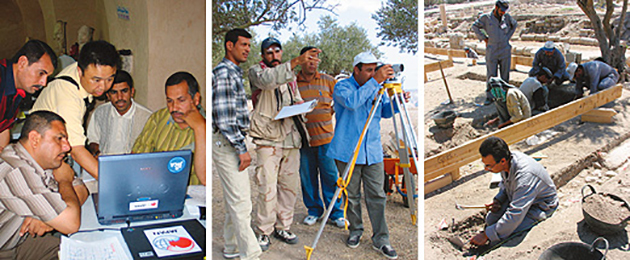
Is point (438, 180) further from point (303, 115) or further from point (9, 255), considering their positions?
point (9, 255)

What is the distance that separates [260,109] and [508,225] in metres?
2.03

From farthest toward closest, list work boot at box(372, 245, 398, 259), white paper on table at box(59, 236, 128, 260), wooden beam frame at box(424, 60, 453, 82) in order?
wooden beam frame at box(424, 60, 453, 82)
work boot at box(372, 245, 398, 259)
white paper on table at box(59, 236, 128, 260)

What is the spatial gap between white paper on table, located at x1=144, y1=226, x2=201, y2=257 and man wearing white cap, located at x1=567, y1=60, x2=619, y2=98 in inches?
171

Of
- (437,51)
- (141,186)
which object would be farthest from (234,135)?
(437,51)

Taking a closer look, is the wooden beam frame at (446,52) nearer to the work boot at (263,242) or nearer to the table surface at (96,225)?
the work boot at (263,242)

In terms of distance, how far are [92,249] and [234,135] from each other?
1.11 m

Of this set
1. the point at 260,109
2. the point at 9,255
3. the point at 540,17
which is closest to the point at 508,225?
the point at 260,109

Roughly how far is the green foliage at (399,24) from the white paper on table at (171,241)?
1.87m

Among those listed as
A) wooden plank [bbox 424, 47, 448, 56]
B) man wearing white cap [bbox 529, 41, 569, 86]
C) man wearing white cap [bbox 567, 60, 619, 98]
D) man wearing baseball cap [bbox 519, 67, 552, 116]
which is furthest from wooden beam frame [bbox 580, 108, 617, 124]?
wooden plank [bbox 424, 47, 448, 56]

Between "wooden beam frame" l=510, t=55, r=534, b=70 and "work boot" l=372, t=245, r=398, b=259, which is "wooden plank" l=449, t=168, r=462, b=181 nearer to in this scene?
"work boot" l=372, t=245, r=398, b=259

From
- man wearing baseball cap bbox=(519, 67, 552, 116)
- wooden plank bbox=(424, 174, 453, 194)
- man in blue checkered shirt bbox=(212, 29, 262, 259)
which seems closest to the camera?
man in blue checkered shirt bbox=(212, 29, 262, 259)

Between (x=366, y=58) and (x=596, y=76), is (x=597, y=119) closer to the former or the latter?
(x=596, y=76)

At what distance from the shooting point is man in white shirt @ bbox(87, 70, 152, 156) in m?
3.73

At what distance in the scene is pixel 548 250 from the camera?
3.90 metres
